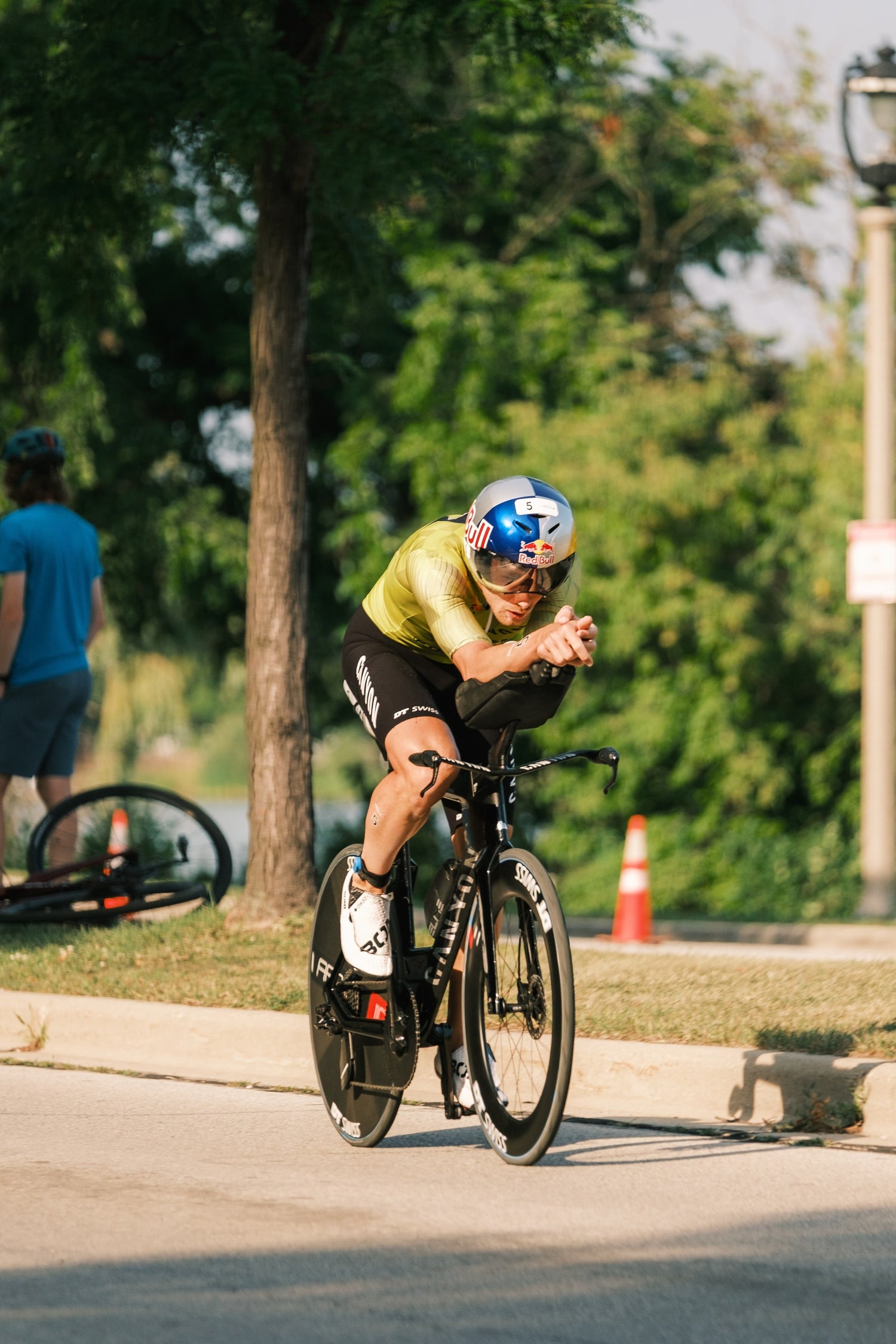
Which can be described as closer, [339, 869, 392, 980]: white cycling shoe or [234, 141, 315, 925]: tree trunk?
[339, 869, 392, 980]: white cycling shoe

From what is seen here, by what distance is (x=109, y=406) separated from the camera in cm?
1955

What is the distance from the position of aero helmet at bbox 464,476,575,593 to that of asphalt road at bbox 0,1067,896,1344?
1.62 metres

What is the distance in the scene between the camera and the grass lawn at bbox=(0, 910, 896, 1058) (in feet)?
20.6

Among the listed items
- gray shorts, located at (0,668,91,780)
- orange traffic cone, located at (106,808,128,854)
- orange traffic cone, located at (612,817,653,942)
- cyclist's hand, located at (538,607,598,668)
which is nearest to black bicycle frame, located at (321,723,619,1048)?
cyclist's hand, located at (538,607,598,668)

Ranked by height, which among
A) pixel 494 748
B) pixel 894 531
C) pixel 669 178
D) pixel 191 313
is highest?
pixel 669 178

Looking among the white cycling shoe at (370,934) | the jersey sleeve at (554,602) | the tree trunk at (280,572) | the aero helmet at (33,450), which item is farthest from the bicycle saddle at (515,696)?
the aero helmet at (33,450)

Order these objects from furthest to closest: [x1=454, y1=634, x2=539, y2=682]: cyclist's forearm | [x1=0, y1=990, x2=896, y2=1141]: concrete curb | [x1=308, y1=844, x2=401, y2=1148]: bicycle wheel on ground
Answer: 1. [x1=0, y1=990, x2=896, y2=1141]: concrete curb
2. [x1=308, y1=844, x2=401, y2=1148]: bicycle wheel on ground
3. [x1=454, y1=634, x2=539, y2=682]: cyclist's forearm

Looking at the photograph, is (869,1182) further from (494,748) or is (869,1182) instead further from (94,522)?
(94,522)

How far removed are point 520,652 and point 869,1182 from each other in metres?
1.77

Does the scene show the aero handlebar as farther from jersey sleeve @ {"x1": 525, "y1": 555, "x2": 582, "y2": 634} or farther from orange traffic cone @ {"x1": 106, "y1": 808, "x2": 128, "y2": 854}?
orange traffic cone @ {"x1": 106, "y1": 808, "x2": 128, "y2": 854}

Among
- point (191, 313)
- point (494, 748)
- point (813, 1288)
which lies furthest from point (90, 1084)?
point (191, 313)

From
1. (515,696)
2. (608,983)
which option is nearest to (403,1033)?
(515,696)

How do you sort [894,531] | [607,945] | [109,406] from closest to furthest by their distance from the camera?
[607,945]
[894,531]
[109,406]

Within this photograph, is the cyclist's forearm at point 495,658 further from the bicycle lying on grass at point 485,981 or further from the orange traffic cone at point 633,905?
the orange traffic cone at point 633,905
